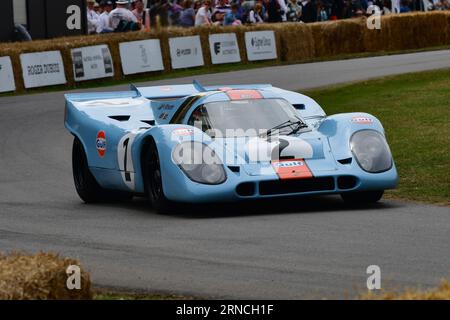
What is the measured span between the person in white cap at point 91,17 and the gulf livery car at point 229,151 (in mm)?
18663

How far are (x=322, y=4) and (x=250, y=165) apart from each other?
88.1 ft

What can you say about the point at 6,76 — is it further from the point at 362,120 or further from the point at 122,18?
the point at 362,120

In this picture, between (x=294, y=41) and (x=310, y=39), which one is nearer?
(x=294, y=41)

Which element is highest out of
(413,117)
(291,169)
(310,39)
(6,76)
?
(291,169)

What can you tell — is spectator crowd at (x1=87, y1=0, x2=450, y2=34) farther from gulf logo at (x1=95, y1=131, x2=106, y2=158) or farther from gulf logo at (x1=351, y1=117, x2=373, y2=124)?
gulf logo at (x1=351, y1=117, x2=373, y2=124)

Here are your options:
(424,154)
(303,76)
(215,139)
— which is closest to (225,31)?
(303,76)

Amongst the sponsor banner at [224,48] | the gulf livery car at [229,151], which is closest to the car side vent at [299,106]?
the gulf livery car at [229,151]

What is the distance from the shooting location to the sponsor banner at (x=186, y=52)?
2934 centimetres

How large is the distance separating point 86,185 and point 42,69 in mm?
14137

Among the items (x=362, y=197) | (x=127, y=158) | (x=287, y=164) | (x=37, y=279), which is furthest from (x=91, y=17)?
(x=37, y=279)

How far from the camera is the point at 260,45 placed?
31688mm

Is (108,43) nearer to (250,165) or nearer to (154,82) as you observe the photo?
(154,82)

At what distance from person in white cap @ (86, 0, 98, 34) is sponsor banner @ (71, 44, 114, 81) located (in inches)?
139

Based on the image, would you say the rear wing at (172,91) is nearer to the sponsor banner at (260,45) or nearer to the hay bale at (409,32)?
the sponsor banner at (260,45)
